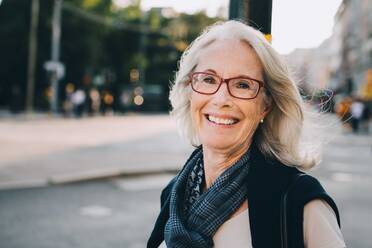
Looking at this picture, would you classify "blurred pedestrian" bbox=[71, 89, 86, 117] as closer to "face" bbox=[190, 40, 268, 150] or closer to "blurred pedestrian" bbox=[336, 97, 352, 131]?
"blurred pedestrian" bbox=[336, 97, 352, 131]

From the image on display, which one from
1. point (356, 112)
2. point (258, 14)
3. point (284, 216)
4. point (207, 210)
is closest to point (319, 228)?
point (284, 216)

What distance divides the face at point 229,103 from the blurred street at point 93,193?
3817 mm

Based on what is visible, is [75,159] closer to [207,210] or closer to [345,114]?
[345,114]

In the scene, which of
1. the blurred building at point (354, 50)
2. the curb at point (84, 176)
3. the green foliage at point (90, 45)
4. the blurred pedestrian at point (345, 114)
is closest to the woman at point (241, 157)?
the blurred pedestrian at point (345, 114)

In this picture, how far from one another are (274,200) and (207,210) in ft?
0.99

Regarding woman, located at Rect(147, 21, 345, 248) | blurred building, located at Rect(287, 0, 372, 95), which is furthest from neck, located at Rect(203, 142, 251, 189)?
blurred building, located at Rect(287, 0, 372, 95)

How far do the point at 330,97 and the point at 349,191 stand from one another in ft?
24.8

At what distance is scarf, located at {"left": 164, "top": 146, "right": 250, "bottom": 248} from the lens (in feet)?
6.19

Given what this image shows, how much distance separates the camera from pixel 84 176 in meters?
9.23

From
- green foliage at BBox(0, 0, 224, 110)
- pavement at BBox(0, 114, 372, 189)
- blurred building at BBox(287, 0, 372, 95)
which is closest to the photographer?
pavement at BBox(0, 114, 372, 189)

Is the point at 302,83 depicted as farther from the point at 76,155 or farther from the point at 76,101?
the point at 76,101

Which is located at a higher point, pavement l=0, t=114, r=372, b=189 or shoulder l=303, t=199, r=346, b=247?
shoulder l=303, t=199, r=346, b=247

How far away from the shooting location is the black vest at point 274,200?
64.8 inches

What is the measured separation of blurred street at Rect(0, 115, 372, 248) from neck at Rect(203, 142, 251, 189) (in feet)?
12.0
